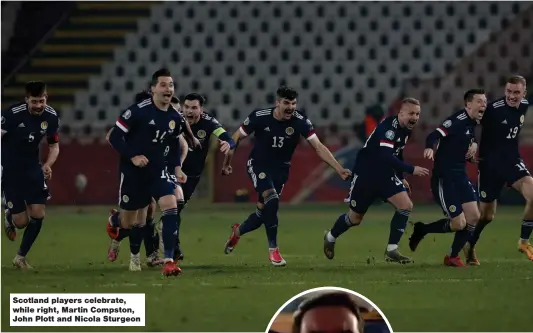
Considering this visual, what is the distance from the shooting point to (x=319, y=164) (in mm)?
24125

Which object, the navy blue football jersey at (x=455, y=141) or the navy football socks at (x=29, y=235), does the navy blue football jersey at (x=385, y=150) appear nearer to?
the navy blue football jersey at (x=455, y=141)

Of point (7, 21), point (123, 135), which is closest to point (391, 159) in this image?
point (123, 135)

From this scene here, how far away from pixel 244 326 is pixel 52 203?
17.9 metres

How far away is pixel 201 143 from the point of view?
1242 cm

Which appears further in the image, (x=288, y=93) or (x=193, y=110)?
(x=193, y=110)

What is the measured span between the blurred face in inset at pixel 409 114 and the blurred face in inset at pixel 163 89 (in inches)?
103

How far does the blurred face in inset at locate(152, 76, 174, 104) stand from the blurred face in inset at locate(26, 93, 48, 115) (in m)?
1.55

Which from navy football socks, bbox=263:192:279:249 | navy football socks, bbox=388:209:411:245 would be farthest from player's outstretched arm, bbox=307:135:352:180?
navy football socks, bbox=388:209:411:245

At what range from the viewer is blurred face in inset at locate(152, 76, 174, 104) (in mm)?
10016

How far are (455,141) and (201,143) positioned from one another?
2.91 m

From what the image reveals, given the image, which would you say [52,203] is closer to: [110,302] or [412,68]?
[412,68]

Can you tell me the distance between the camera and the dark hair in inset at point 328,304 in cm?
475

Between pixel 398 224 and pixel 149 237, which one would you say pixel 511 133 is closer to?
pixel 398 224
